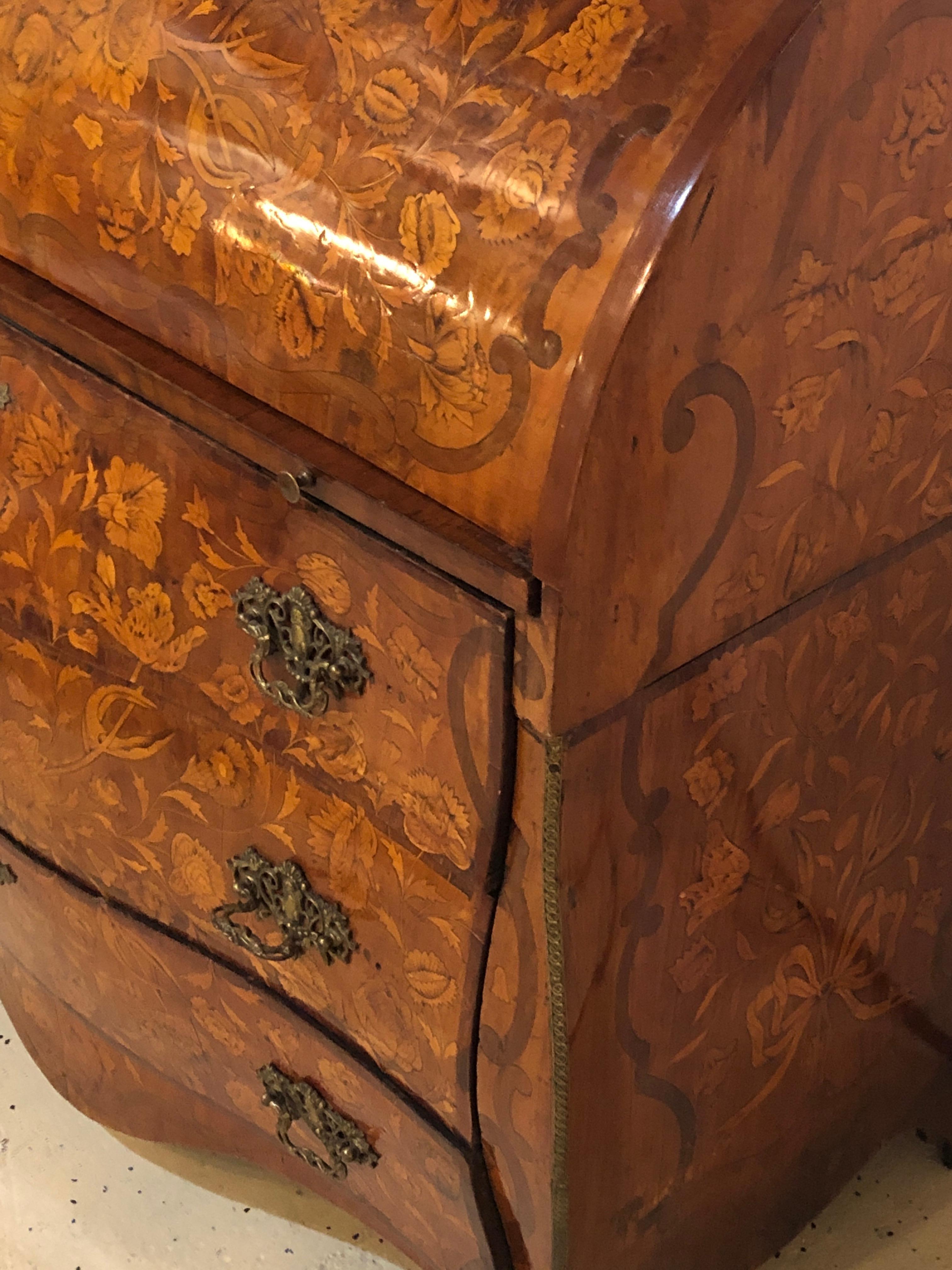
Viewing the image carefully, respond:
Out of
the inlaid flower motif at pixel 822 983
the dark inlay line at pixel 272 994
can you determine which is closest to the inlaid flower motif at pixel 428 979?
the dark inlay line at pixel 272 994

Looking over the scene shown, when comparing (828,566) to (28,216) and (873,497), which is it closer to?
(873,497)

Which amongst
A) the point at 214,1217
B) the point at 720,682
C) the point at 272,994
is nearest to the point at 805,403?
the point at 720,682

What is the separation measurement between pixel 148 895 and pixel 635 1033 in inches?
16.1

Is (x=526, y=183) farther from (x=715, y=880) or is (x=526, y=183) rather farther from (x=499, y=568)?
(x=715, y=880)

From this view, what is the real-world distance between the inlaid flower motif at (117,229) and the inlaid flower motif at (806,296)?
0.36m

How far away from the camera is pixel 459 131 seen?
1.94 ft

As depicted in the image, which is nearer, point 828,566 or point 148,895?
point 828,566

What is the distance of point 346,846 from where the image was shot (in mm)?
809

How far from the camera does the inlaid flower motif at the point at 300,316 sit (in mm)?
639

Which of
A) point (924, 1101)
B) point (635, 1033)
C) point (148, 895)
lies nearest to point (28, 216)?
point (148, 895)

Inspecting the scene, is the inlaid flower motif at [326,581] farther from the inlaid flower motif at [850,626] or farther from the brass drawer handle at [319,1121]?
the brass drawer handle at [319,1121]

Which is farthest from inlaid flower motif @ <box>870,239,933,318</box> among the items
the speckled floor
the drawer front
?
the speckled floor

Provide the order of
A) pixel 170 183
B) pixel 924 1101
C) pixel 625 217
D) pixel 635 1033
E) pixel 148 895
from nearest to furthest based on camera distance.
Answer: pixel 625 217, pixel 170 183, pixel 635 1033, pixel 148 895, pixel 924 1101

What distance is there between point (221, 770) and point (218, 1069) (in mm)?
335
